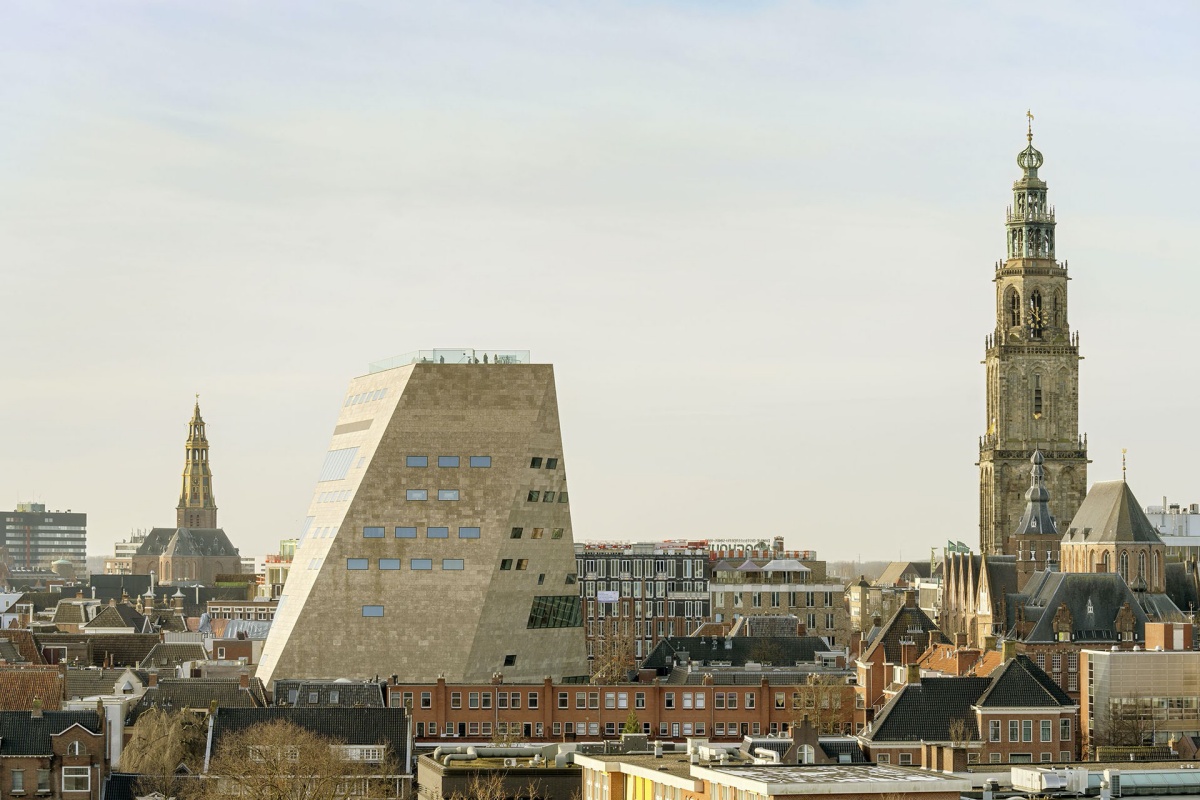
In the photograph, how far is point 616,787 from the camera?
10338 centimetres

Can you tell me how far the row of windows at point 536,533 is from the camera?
164750 mm

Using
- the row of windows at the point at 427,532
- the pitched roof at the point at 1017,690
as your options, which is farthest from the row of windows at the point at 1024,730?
the row of windows at the point at 427,532

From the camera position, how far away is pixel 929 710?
13988 centimetres

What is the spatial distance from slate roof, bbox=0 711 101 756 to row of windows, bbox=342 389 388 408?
160 feet

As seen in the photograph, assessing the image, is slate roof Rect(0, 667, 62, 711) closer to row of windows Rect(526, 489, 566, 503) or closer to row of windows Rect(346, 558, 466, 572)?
row of windows Rect(346, 558, 466, 572)

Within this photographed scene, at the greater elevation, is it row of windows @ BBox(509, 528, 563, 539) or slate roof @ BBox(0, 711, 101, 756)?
row of windows @ BBox(509, 528, 563, 539)

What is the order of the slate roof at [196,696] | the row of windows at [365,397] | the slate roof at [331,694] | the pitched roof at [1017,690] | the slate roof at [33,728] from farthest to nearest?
the row of windows at [365,397] → the slate roof at [331,694] → the pitched roof at [1017,690] → the slate roof at [196,696] → the slate roof at [33,728]

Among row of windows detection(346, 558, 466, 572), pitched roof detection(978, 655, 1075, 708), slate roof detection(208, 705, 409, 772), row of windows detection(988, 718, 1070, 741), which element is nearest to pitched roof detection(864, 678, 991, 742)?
pitched roof detection(978, 655, 1075, 708)

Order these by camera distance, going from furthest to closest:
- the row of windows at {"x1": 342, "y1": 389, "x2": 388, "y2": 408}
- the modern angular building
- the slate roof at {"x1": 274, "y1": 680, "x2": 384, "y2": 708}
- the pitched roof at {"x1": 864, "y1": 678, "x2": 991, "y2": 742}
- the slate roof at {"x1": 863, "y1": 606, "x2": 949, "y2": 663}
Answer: the slate roof at {"x1": 863, "y1": 606, "x2": 949, "y2": 663}
the row of windows at {"x1": 342, "y1": 389, "x2": 388, "y2": 408}
the modern angular building
the slate roof at {"x1": 274, "y1": 680, "x2": 384, "y2": 708}
the pitched roof at {"x1": 864, "y1": 678, "x2": 991, "y2": 742}

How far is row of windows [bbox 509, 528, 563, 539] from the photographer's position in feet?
541

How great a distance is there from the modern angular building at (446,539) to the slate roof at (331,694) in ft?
32.6

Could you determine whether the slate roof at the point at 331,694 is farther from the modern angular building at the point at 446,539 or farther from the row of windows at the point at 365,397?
the row of windows at the point at 365,397

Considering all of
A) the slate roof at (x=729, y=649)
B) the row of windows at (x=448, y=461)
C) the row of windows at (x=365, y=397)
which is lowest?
the slate roof at (x=729, y=649)

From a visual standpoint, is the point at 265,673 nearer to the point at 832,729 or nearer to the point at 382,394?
the point at 382,394
